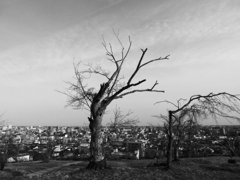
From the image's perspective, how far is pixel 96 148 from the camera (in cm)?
888

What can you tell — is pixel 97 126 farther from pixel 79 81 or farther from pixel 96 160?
pixel 79 81

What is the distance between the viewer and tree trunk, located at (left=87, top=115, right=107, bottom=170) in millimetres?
8727

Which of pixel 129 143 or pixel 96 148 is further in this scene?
pixel 129 143

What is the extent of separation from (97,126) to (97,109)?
2.76 feet

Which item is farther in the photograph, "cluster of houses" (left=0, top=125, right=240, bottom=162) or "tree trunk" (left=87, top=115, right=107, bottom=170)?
"cluster of houses" (left=0, top=125, right=240, bottom=162)

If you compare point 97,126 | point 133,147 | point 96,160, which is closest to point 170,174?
point 96,160

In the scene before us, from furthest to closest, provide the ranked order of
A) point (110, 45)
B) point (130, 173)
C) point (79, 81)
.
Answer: point (79, 81)
point (110, 45)
point (130, 173)

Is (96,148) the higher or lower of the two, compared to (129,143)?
higher

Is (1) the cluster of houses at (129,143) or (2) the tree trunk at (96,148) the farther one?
(1) the cluster of houses at (129,143)

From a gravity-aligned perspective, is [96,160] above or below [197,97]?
below

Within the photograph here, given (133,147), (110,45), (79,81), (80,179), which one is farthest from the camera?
(133,147)

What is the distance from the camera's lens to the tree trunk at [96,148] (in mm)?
8727

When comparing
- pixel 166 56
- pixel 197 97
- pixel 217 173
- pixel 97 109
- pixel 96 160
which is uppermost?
pixel 166 56

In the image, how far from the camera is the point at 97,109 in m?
9.30
